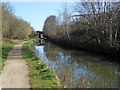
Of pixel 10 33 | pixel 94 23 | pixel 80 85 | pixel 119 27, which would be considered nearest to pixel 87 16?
pixel 94 23

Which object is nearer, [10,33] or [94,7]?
[94,7]

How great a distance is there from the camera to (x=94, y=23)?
2744cm

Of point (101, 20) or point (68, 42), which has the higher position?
point (101, 20)

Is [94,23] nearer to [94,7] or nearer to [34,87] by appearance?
[94,7]

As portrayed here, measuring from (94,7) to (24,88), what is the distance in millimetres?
21130

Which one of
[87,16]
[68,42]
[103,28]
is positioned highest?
[87,16]

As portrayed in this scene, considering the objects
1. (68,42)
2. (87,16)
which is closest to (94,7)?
(87,16)

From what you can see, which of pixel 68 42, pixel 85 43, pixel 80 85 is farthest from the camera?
pixel 68 42

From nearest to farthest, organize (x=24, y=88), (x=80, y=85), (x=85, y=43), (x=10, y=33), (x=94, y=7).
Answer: (x=24, y=88) → (x=80, y=85) → (x=94, y=7) → (x=85, y=43) → (x=10, y=33)

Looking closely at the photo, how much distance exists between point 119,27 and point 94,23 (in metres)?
3.82

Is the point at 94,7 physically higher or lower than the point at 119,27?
higher

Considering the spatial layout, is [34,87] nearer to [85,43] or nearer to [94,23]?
[94,23]

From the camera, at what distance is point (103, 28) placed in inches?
1027

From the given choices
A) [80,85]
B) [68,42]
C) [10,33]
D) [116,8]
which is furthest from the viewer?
[10,33]
